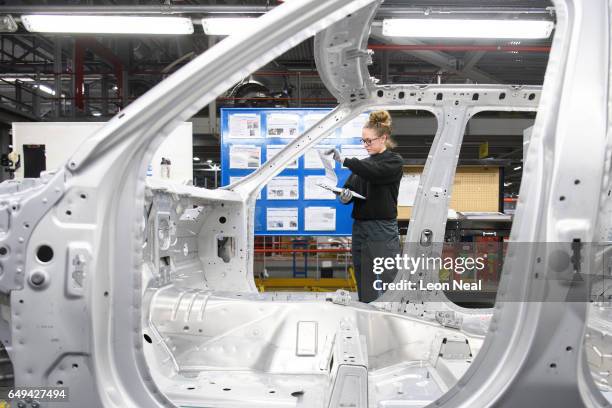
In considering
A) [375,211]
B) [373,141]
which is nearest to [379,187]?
[375,211]

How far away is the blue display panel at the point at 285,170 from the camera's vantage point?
20.6 feet

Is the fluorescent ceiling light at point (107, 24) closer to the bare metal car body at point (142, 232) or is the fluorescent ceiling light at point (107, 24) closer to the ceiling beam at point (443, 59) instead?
the ceiling beam at point (443, 59)

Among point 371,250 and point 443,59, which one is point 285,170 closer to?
point 371,250

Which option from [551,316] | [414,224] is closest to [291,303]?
[414,224]

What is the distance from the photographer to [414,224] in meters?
3.17

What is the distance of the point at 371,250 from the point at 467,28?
10.7 ft

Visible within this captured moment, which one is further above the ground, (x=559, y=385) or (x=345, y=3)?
(x=345, y=3)

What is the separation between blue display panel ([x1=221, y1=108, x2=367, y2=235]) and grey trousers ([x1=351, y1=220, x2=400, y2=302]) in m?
3.06

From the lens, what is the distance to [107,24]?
5.15 metres

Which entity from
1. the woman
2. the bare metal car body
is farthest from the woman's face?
the bare metal car body

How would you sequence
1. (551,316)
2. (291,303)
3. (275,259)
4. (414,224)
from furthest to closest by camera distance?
1. (275,259)
2. (414,224)
3. (291,303)
4. (551,316)

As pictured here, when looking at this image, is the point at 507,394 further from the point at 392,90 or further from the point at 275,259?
the point at 275,259

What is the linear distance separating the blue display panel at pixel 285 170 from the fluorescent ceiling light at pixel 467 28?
161 centimetres

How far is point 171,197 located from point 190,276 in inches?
27.2
